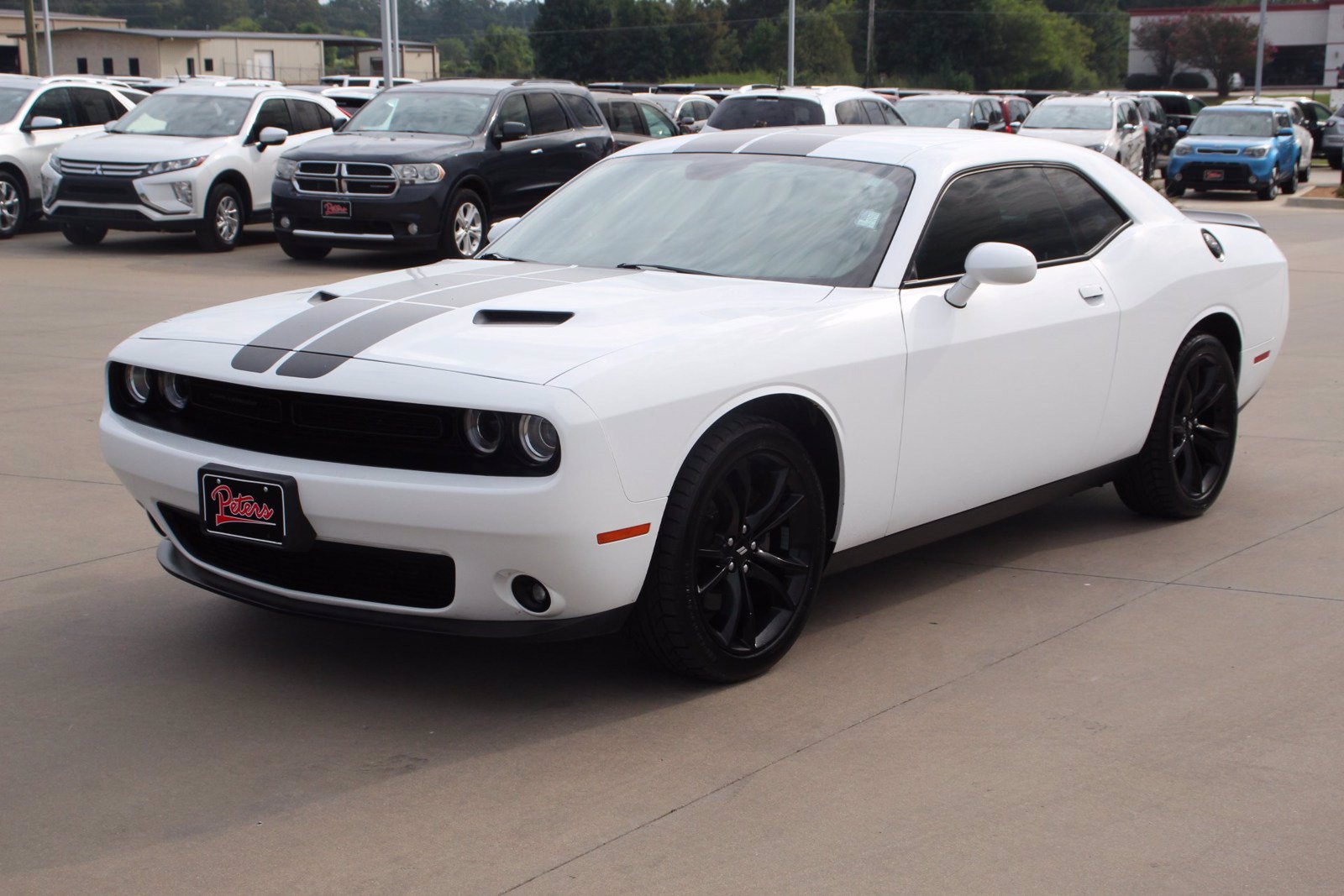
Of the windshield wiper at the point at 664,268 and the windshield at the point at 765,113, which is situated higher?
the windshield at the point at 765,113

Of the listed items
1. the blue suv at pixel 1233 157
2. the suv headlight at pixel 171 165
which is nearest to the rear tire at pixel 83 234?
the suv headlight at pixel 171 165

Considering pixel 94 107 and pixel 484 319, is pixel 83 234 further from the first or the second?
pixel 484 319

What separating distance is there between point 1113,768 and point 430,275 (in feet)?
8.61

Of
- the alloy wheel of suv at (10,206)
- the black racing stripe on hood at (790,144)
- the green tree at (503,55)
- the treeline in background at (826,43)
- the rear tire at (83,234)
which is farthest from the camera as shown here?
the green tree at (503,55)

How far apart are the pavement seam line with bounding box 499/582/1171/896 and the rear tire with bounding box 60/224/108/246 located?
14500 mm

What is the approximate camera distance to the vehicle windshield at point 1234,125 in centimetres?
2719

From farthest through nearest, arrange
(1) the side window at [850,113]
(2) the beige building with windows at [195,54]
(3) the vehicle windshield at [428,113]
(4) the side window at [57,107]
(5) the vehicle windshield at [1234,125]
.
A: (2) the beige building with windows at [195,54] → (5) the vehicle windshield at [1234,125] → (1) the side window at [850,113] → (4) the side window at [57,107] → (3) the vehicle windshield at [428,113]

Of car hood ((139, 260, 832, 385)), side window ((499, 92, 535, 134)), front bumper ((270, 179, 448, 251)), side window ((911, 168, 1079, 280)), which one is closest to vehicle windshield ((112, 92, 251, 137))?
front bumper ((270, 179, 448, 251))

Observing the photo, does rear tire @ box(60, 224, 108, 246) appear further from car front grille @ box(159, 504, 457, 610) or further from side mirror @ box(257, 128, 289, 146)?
car front grille @ box(159, 504, 457, 610)

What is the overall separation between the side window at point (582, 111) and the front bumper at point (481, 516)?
547 inches

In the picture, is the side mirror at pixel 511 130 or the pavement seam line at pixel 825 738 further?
the side mirror at pixel 511 130

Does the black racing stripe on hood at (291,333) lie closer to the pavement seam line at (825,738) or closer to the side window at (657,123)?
the pavement seam line at (825,738)

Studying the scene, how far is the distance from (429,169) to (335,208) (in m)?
0.98

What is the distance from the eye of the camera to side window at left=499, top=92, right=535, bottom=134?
54.1 feet
